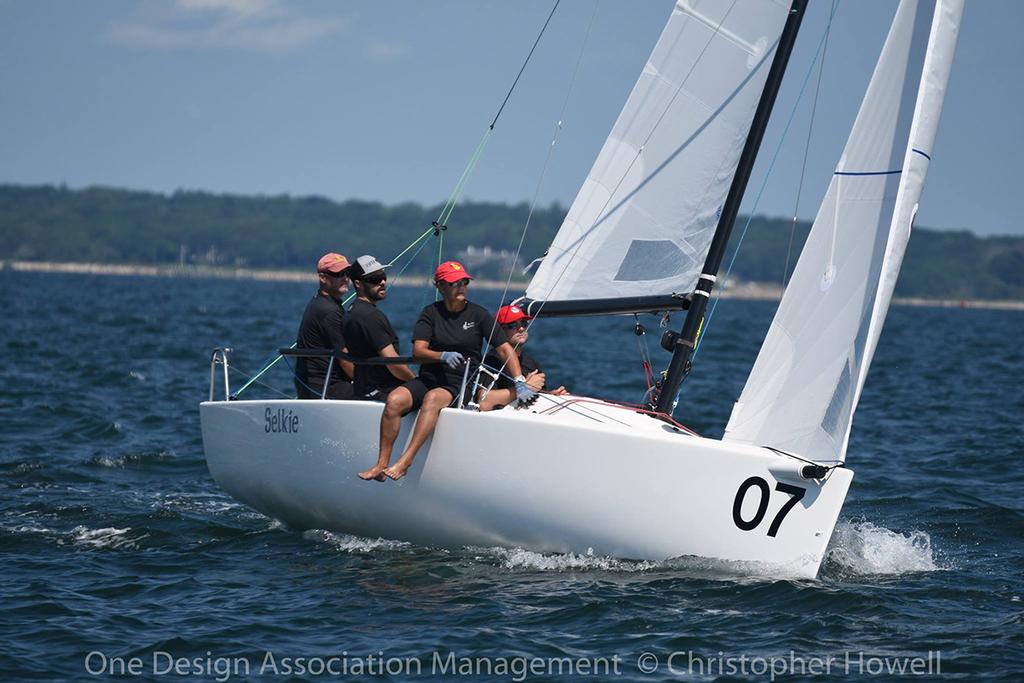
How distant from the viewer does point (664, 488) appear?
7309 mm

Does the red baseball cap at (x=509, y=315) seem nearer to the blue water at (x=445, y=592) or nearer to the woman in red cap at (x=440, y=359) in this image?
the woman in red cap at (x=440, y=359)

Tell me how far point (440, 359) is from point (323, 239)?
527ft

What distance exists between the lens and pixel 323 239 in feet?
545

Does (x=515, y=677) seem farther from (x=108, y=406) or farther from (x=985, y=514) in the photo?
(x=108, y=406)

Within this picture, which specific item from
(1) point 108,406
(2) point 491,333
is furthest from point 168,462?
(2) point 491,333

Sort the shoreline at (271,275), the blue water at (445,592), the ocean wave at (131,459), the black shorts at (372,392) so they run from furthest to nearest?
the shoreline at (271,275), the ocean wave at (131,459), the black shorts at (372,392), the blue water at (445,592)

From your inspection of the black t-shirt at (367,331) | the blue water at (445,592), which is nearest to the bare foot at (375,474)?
the blue water at (445,592)

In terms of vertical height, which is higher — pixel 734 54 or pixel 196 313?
pixel 734 54

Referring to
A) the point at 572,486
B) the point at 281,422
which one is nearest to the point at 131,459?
the point at 281,422

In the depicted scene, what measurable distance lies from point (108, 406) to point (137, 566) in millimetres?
7033

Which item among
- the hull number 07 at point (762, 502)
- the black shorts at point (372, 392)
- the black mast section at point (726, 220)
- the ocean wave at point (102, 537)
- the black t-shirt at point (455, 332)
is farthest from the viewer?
the ocean wave at point (102, 537)

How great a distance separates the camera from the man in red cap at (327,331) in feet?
27.9

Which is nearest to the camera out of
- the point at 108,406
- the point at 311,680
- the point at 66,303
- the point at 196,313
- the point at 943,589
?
the point at 311,680

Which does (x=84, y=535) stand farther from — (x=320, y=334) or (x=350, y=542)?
(x=320, y=334)
